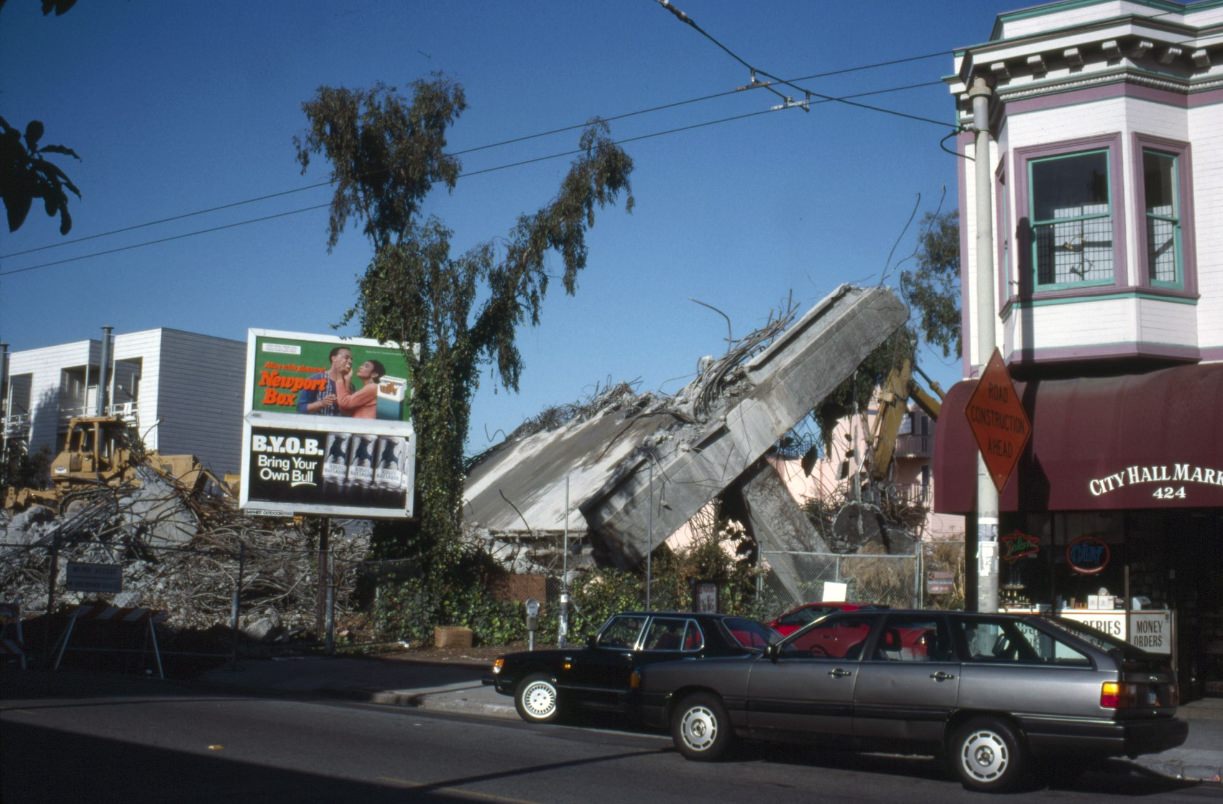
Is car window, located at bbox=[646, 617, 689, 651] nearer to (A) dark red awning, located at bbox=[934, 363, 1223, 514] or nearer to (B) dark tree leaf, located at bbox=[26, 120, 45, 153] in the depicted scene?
(A) dark red awning, located at bbox=[934, 363, 1223, 514]

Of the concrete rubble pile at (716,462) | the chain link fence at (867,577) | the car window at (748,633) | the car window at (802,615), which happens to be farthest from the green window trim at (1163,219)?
the concrete rubble pile at (716,462)

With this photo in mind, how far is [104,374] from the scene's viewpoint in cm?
4950

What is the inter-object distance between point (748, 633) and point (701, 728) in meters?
2.59

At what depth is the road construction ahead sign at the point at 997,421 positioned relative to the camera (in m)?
13.2

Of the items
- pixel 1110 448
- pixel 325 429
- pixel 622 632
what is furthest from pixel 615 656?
pixel 325 429

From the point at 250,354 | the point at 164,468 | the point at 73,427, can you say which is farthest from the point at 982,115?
the point at 73,427

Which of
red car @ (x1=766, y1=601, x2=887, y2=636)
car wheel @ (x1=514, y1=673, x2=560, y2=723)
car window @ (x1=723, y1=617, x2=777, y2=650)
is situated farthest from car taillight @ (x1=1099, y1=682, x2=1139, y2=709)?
red car @ (x1=766, y1=601, x2=887, y2=636)

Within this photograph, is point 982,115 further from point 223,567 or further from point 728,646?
point 223,567

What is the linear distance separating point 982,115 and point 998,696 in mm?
7171

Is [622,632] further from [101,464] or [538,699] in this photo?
[101,464]

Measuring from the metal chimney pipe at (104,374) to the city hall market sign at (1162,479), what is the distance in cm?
4278

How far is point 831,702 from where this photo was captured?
35.7 ft

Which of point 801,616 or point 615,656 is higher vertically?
point 801,616

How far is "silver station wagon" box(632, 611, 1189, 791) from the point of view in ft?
32.1
